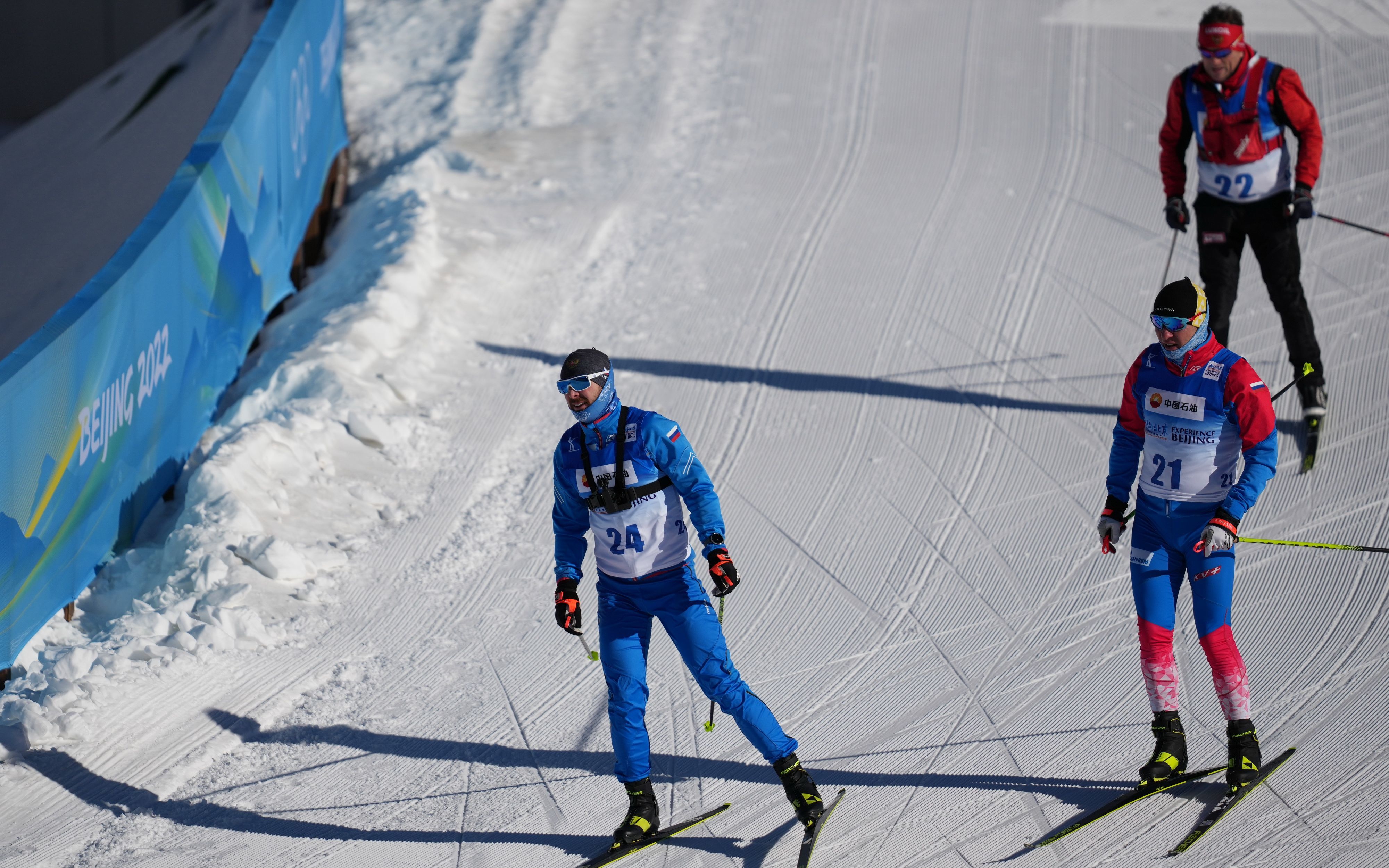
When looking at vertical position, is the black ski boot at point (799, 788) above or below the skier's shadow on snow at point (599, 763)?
above

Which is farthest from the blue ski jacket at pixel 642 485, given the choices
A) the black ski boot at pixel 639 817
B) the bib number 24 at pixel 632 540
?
the black ski boot at pixel 639 817

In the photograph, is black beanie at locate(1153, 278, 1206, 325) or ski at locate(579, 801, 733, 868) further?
ski at locate(579, 801, 733, 868)

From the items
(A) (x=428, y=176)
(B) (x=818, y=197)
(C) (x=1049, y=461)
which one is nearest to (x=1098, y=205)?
(B) (x=818, y=197)

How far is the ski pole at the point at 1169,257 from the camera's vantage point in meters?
8.23

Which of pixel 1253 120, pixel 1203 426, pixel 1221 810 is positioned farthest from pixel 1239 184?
pixel 1221 810

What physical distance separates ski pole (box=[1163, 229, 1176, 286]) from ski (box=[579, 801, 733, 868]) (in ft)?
15.3

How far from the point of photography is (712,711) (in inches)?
205

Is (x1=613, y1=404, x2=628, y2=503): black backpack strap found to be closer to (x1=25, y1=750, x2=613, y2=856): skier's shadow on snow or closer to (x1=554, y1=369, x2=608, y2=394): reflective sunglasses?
(x1=554, y1=369, x2=608, y2=394): reflective sunglasses

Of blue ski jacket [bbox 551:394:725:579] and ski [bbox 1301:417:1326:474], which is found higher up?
blue ski jacket [bbox 551:394:725:579]

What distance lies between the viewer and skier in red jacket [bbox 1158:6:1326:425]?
22.3 feet

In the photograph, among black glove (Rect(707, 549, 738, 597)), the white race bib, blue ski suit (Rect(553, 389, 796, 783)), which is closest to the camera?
black glove (Rect(707, 549, 738, 597))

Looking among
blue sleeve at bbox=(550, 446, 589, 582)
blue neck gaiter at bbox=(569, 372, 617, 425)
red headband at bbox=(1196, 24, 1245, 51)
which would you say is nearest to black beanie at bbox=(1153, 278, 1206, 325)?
blue neck gaiter at bbox=(569, 372, 617, 425)

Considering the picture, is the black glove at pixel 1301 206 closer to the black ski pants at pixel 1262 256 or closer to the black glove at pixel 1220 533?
the black ski pants at pixel 1262 256

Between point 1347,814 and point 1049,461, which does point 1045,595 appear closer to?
point 1049,461
